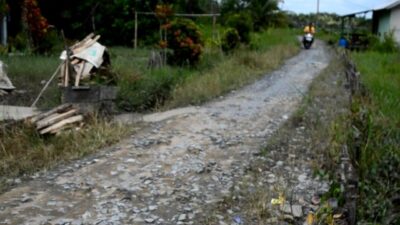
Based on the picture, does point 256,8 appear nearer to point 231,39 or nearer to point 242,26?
point 242,26

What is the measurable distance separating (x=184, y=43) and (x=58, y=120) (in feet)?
22.0

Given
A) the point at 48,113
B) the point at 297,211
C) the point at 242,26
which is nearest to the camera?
the point at 297,211

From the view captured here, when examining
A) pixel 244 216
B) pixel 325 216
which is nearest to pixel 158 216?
pixel 244 216

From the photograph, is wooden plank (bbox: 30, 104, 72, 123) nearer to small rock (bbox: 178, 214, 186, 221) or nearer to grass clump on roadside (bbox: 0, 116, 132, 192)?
grass clump on roadside (bbox: 0, 116, 132, 192)

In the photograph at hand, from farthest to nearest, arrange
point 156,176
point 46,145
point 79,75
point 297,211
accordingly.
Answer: point 79,75
point 46,145
point 156,176
point 297,211

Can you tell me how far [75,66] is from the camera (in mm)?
8656

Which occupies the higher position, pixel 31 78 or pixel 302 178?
pixel 31 78

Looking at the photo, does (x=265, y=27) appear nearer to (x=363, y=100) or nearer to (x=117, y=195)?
(x=363, y=100)

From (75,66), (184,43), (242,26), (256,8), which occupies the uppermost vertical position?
(256,8)

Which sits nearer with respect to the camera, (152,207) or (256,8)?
(152,207)

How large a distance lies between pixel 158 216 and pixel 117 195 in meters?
0.59

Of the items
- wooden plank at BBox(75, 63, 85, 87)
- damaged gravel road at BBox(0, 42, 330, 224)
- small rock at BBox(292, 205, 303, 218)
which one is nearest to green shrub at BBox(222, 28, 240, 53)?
wooden plank at BBox(75, 63, 85, 87)

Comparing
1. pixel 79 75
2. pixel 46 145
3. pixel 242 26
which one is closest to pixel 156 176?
pixel 46 145

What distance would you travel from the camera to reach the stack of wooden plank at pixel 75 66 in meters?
8.02
